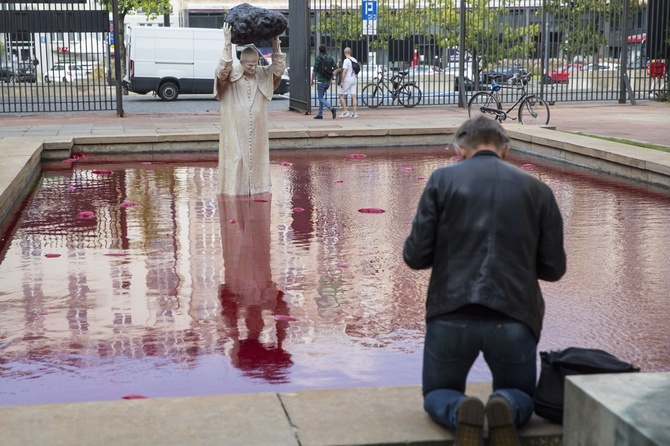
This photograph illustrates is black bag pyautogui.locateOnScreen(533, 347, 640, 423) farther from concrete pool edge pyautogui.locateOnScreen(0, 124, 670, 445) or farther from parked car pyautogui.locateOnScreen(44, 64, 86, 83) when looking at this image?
parked car pyautogui.locateOnScreen(44, 64, 86, 83)

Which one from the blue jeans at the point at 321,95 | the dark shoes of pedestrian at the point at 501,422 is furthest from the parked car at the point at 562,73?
the dark shoes of pedestrian at the point at 501,422

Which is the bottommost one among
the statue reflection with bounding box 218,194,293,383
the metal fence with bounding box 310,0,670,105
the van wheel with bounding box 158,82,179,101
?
the statue reflection with bounding box 218,194,293,383

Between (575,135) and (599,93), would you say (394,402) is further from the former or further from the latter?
(599,93)

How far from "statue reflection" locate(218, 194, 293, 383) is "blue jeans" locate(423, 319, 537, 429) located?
53.6 inches

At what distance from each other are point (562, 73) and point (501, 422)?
2346cm

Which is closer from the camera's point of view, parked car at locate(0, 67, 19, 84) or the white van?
parked car at locate(0, 67, 19, 84)

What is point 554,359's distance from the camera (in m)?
4.06

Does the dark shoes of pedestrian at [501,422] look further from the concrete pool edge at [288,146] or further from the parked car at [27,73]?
the parked car at [27,73]

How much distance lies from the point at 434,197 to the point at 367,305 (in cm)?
285

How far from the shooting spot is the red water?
5270 millimetres

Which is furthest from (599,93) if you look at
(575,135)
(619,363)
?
(619,363)

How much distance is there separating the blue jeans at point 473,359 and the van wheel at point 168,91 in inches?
1061

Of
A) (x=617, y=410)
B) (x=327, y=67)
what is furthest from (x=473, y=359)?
(x=327, y=67)

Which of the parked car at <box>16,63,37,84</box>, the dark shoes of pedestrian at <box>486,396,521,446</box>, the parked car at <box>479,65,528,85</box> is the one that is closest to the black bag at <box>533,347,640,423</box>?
the dark shoes of pedestrian at <box>486,396,521,446</box>
